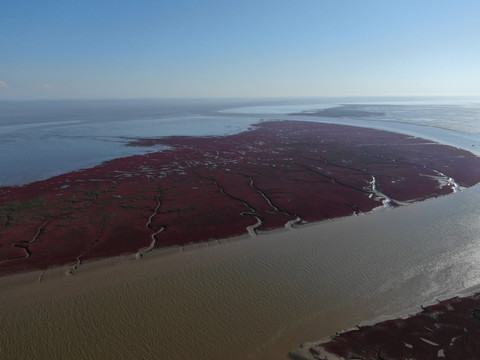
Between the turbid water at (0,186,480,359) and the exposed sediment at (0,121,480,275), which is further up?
the exposed sediment at (0,121,480,275)

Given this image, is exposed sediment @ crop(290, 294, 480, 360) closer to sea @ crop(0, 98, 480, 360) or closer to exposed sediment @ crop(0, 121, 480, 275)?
sea @ crop(0, 98, 480, 360)

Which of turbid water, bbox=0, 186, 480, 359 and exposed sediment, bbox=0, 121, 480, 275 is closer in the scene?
turbid water, bbox=0, 186, 480, 359

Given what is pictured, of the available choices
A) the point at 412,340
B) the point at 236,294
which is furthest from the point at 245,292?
the point at 412,340

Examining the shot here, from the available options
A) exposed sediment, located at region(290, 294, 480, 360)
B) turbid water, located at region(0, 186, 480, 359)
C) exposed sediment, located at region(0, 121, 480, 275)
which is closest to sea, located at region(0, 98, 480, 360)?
turbid water, located at region(0, 186, 480, 359)

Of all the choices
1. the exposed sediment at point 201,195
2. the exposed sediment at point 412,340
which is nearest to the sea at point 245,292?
the exposed sediment at point 412,340

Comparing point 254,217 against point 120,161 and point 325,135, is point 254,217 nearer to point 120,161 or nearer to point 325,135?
point 120,161

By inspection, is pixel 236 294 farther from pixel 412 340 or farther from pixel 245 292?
pixel 412 340
